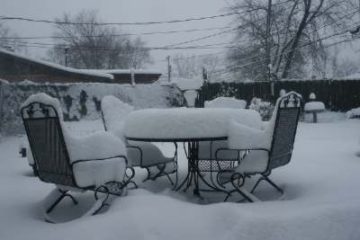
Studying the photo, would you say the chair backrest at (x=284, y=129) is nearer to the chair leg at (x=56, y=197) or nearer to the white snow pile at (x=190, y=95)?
the white snow pile at (x=190, y=95)

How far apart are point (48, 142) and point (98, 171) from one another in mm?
389

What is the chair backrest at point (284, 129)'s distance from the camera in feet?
9.66

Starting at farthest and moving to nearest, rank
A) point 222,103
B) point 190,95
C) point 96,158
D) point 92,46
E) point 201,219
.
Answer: point 92,46 → point 222,103 → point 190,95 → point 96,158 → point 201,219

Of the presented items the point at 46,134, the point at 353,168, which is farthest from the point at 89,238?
the point at 353,168

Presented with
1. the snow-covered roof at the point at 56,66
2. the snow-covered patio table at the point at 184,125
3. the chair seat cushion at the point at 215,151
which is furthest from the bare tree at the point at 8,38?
the snow-covered patio table at the point at 184,125

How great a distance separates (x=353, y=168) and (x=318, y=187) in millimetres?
934

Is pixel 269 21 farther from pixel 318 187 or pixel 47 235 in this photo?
pixel 47 235

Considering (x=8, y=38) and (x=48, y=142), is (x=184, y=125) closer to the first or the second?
(x=48, y=142)

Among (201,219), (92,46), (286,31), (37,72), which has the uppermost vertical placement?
(92,46)

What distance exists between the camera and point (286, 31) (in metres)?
20.1

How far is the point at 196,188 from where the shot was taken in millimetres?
3463

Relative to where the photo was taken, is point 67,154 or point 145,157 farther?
point 145,157

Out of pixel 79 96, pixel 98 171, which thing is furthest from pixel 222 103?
pixel 79 96

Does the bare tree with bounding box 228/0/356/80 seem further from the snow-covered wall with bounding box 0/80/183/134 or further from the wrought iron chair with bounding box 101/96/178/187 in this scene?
the wrought iron chair with bounding box 101/96/178/187
